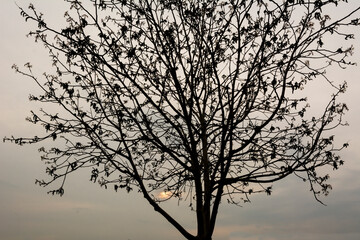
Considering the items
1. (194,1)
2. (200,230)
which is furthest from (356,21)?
(200,230)

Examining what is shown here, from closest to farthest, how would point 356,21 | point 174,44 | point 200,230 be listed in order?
point 356,21
point 200,230
point 174,44

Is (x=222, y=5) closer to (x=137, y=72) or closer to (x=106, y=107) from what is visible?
(x=137, y=72)

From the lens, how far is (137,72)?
10.8 m

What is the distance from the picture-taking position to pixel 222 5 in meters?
11.5

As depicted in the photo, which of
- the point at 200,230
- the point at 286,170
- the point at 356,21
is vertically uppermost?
the point at 356,21

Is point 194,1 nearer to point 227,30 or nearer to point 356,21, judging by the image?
point 227,30

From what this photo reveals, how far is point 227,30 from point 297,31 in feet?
6.85

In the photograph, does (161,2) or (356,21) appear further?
(161,2)

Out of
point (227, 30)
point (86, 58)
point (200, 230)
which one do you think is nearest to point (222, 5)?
point (227, 30)

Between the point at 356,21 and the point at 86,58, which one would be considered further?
the point at 86,58

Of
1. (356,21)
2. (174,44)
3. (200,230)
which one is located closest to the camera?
(356,21)

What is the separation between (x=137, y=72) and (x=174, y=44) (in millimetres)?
1420

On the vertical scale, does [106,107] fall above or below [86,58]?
below

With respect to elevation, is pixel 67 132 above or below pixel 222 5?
below
